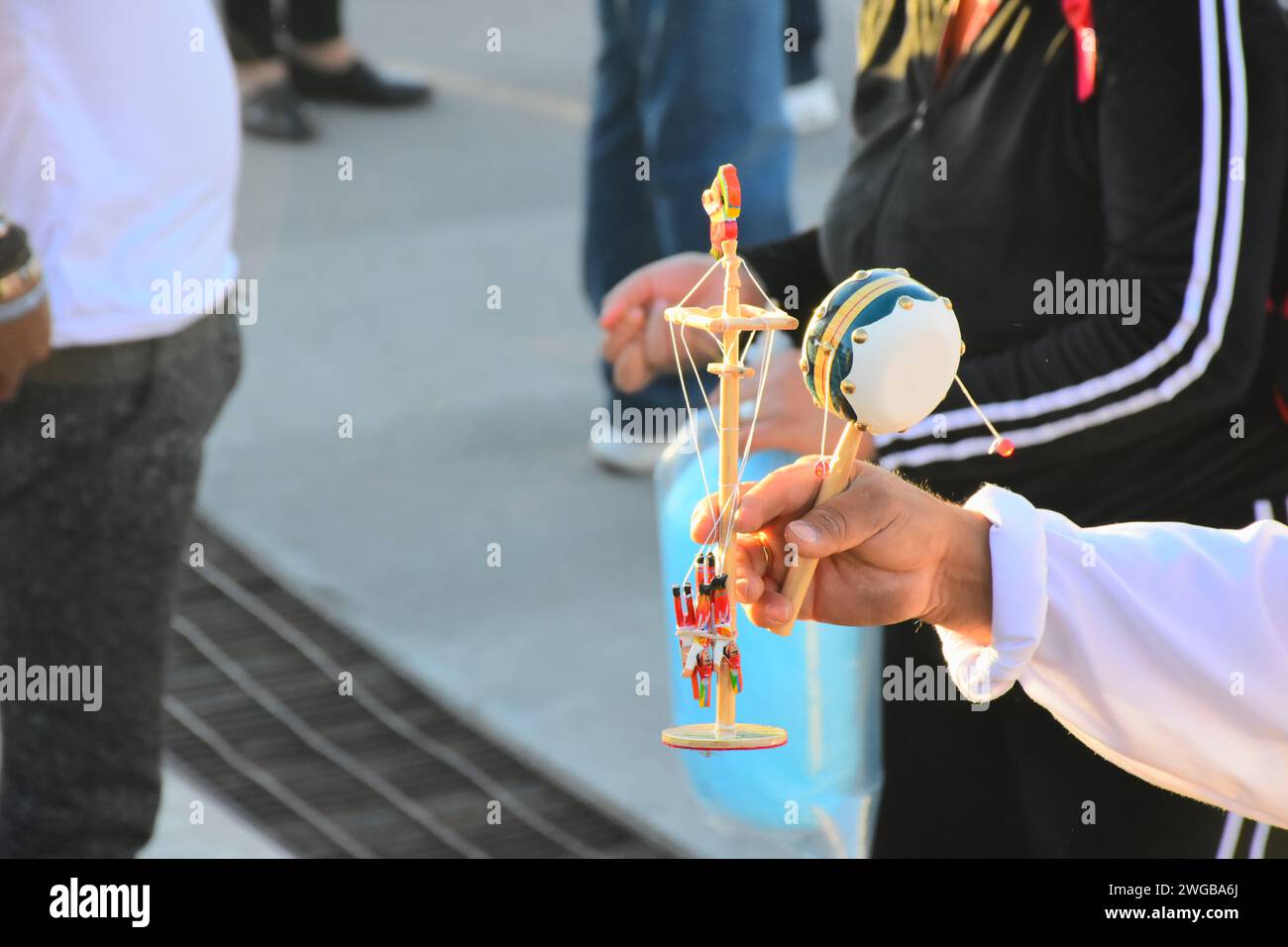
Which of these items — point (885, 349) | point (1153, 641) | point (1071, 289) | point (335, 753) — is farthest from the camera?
point (335, 753)

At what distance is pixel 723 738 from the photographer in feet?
3.87

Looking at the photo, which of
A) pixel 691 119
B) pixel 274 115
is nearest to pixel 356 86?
pixel 274 115

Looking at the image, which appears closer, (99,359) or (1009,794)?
(1009,794)

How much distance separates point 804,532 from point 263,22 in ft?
19.8

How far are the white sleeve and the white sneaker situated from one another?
210 inches

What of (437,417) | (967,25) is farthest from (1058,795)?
(437,417)

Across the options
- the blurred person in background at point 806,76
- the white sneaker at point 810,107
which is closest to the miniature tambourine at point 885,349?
the blurred person in background at point 806,76

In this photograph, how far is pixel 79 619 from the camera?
2.23 m

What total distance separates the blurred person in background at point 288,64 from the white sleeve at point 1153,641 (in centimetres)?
571

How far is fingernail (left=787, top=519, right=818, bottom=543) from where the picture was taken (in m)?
1.18

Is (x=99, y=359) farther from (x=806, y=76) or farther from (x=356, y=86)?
(x=356, y=86)

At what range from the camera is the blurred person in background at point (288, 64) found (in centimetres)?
673

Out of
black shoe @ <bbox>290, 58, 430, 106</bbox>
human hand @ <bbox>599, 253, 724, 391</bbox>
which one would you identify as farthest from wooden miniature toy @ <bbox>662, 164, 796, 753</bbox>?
black shoe @ <bbox>290, 58, 430, 106</bbox>

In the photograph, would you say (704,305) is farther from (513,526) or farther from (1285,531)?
(513,526)
